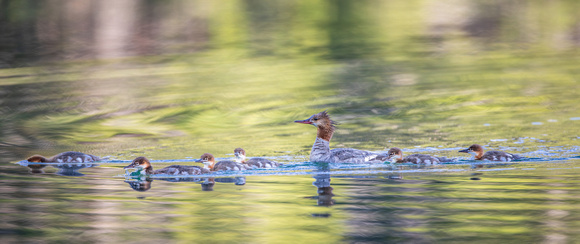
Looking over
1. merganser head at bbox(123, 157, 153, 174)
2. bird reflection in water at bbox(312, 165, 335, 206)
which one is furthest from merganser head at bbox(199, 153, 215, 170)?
bird reflection in water at bbox(312, 165, 335, 206)

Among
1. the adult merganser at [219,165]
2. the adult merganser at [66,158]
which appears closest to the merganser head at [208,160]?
the adult merganser at [219,165]

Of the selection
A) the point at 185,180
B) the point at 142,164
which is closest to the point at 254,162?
the point at 185,180

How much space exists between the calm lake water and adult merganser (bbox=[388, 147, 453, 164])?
0.21 m

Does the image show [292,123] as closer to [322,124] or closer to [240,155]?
[322,124]

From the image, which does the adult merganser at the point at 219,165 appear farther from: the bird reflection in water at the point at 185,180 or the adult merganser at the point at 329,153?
the adult merganser at the point at 329,153

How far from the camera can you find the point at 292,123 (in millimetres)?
14805

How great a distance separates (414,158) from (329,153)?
1.25 meters

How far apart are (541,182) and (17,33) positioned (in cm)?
2479

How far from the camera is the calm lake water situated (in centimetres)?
771

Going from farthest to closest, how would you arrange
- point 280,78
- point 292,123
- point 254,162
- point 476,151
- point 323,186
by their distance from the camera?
point 280,78 → point 292,123 → point 476,151 → point 254,162 → point 323,186

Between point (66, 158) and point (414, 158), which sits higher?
point (66, 158)

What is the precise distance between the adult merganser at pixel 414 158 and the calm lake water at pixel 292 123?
207 millimetres

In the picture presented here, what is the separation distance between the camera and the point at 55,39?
29250 mm

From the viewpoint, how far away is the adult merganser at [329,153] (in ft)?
36.6
